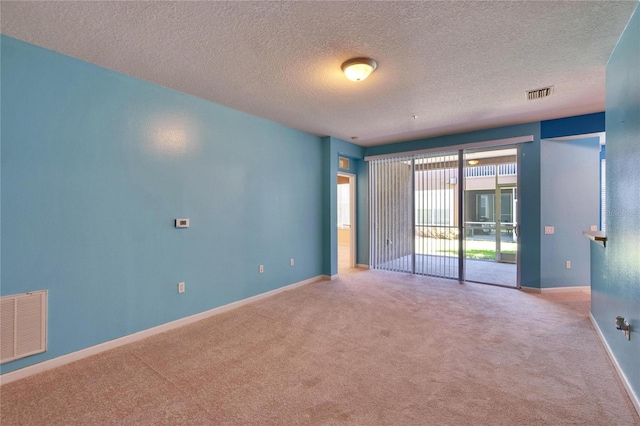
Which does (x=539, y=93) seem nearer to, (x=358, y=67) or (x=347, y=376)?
(x=358, y=67)

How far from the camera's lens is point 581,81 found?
3043mm

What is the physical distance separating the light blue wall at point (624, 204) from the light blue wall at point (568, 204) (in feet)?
6.61

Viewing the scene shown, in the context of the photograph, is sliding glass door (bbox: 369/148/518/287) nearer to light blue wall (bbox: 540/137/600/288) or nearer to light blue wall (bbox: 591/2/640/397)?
light blue wall (bbox: 540/137/600/288)

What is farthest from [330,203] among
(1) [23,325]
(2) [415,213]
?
(1) [23,325]

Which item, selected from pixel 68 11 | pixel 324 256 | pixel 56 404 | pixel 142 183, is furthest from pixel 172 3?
pixel 324 256

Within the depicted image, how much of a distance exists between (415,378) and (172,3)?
10.6 feet

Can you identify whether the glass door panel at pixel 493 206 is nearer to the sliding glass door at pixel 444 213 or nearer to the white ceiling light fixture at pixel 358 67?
the sliding glass door at pixel 444 213

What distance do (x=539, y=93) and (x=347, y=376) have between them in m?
3.75

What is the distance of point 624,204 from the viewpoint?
2.14 metres

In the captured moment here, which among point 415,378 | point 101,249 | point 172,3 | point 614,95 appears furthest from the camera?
point 101,249

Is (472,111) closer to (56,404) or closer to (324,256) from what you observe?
(324,256)

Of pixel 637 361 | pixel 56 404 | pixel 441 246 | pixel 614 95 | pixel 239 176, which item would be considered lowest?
pixel 56 404

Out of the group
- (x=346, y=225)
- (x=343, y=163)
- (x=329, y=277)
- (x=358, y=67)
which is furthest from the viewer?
(x=346, y=225)

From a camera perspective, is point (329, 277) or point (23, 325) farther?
point (329, 277)
